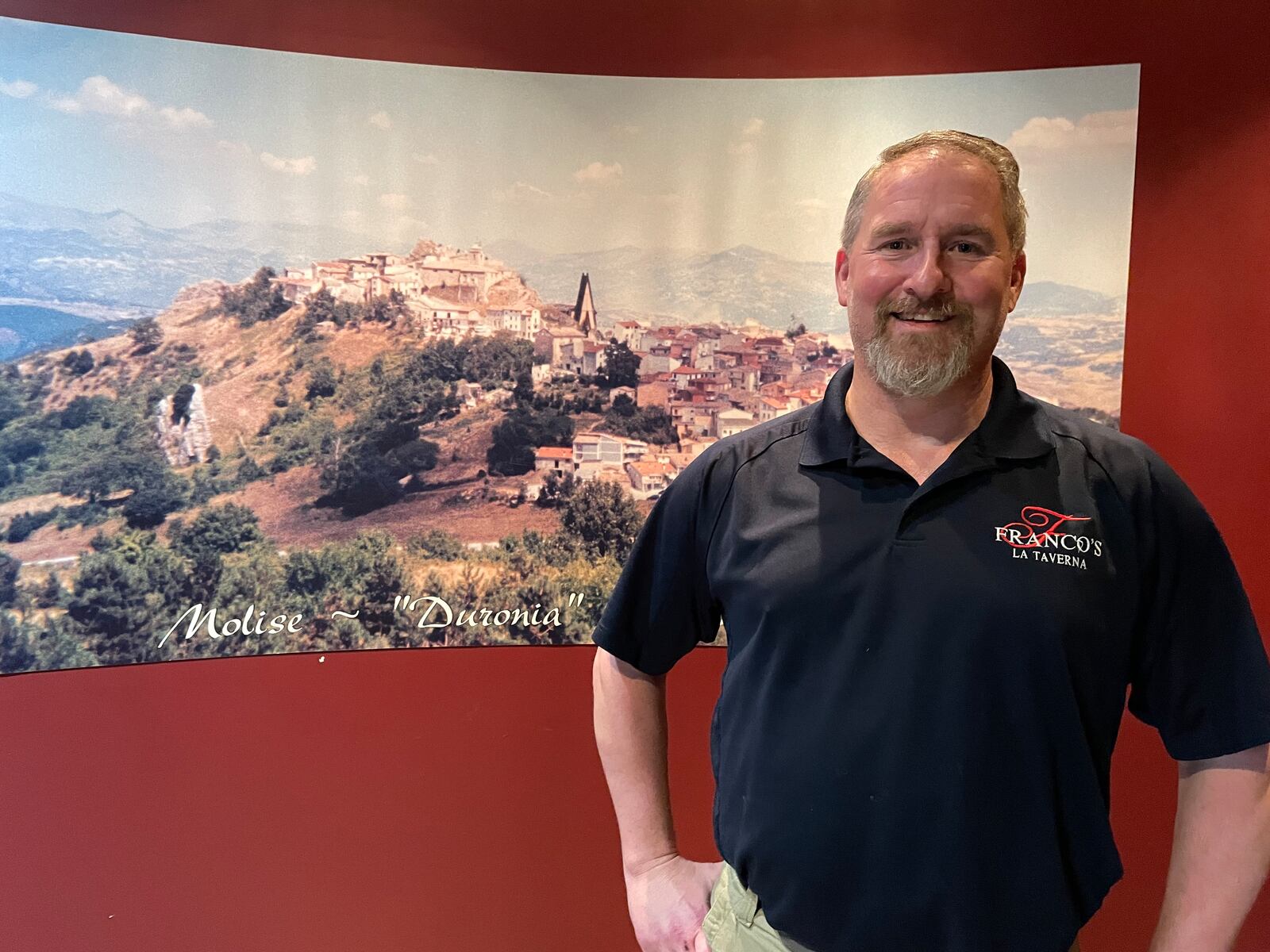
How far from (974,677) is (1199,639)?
305 mm

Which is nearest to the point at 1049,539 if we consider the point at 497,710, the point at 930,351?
the point at 930,351

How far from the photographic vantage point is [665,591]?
3.95ft

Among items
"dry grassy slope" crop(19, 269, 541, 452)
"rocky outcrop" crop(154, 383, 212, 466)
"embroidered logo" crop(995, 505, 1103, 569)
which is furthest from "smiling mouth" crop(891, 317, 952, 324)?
"rocky outcrop" crop(154, 383, 212, 466)

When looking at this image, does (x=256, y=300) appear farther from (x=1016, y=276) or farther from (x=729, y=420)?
(x=1016, y=276)

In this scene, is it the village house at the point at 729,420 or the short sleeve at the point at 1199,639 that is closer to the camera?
the short sleeve at the point at 1199,639

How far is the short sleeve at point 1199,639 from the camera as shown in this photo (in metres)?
0.93

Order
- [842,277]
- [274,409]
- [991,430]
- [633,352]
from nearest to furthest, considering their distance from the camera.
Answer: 1. [991,430]
2. [842,277]
3. [274,409]
4. [633,352]

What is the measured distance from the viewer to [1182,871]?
3.28 feet

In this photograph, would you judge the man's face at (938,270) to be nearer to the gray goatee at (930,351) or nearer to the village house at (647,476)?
the gray goatee at (930,351)

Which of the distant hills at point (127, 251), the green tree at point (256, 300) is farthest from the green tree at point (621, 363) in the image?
the green tree at point (256, 300)

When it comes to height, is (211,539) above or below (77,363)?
below

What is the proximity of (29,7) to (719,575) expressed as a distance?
2.20 m

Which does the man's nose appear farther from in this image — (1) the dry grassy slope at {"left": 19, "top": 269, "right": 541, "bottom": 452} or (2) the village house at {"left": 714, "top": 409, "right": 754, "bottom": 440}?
(1) the dry grassy slope at {"left": 19, "top": 269, "right": 541, "bottom": 452}

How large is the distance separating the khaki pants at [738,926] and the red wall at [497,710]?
1012mm
